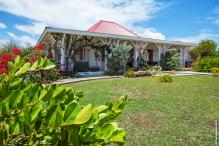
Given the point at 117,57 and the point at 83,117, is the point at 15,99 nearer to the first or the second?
the point at 83,117

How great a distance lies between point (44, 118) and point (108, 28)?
99.0 feet

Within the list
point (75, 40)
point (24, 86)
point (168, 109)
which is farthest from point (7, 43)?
point (24, 86)

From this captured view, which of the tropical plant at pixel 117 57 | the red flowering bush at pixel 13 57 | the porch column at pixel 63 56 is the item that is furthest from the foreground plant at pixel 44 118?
the tropical plant at pixel 117 57

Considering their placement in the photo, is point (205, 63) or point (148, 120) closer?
point (148, 120)

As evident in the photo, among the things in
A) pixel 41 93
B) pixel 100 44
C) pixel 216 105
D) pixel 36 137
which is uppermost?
pixel 100 44

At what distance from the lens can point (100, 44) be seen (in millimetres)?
23219

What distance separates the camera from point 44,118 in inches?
32.4

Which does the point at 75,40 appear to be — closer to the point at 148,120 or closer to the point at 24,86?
the point at 148,120

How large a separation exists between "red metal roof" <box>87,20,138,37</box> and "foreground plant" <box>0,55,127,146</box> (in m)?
28.4

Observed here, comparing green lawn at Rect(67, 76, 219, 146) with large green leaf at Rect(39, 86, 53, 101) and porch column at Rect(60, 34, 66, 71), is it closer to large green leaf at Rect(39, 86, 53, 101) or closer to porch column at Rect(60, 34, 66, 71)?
large green leaf at Rect(39, 86, 53, 101)

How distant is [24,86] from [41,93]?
8.0 inches

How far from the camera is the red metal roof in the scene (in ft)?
97.3

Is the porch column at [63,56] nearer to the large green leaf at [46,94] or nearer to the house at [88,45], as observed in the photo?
the house at [88,45]

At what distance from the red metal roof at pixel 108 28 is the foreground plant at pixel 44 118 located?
93.2 ft
